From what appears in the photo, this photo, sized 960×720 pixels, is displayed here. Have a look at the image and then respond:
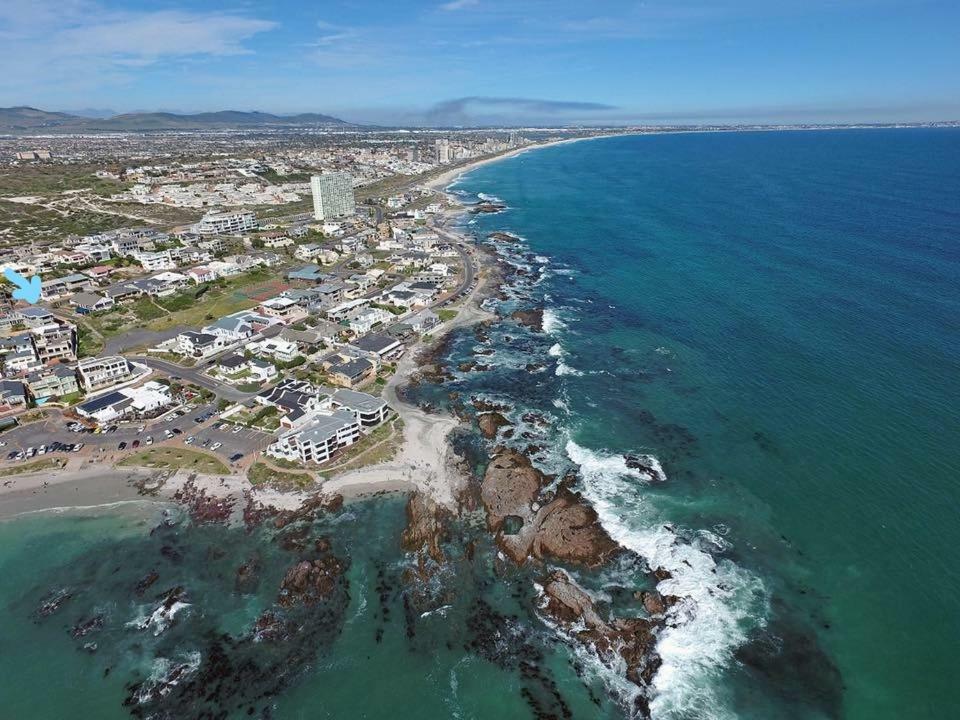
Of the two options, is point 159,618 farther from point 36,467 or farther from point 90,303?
point 90,303

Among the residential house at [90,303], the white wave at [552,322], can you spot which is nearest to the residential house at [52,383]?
the residential house at [90,303]

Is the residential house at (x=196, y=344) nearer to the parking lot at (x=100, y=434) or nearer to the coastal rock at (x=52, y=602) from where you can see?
the parking lot at (x=100, y=434)

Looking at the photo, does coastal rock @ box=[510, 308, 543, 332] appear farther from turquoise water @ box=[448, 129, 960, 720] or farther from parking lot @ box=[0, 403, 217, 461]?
parking lot @ box=[0, 403, 217, 461]

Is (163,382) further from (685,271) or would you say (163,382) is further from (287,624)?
(685,271)

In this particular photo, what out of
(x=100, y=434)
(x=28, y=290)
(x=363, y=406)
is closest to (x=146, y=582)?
(x=100, y=434)

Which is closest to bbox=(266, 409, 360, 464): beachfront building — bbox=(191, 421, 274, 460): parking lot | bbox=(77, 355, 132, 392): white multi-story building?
bbox=(191, 421, 274, 460): parking lot
